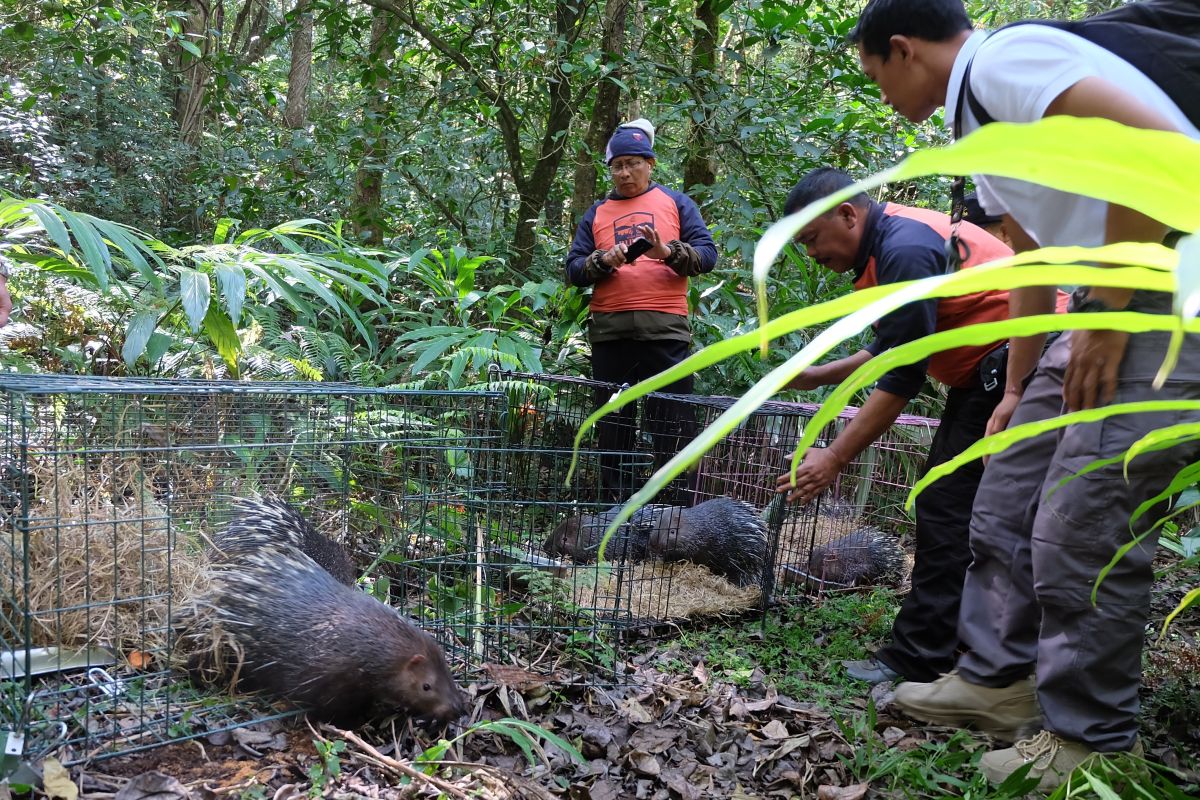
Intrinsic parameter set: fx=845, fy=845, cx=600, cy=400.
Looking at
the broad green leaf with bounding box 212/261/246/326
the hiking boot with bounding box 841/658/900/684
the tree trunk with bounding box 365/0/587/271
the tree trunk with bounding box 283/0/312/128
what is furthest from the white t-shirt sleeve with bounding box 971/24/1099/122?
the tree trunk with bounding box 283/0/312/128

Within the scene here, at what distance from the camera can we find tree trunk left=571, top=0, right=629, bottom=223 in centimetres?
671

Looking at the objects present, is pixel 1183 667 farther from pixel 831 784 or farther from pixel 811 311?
pixel 811 311

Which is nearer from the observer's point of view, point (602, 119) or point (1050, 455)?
point (1050, 455)

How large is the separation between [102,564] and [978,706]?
278 cm

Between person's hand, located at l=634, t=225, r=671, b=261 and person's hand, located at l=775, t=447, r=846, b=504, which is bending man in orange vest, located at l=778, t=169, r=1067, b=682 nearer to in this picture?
person's hand, located at l=775, t=447, r=846, b=504

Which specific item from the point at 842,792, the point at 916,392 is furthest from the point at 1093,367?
the point at 842,792

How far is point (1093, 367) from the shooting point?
187cm

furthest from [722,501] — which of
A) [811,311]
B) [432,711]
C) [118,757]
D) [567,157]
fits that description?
[567,157]

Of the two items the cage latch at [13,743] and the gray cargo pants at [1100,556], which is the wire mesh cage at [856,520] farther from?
the cage latch at [13,743]

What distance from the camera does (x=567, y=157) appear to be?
25.2 ft

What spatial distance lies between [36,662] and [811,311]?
8.62ft

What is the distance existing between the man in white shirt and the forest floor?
5.8 inches

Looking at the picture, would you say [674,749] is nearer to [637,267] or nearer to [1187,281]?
[1187,281]

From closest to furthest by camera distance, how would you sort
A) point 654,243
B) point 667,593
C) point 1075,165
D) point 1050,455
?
point 1075,165 < point 1050,455 < point 667,593 < point 654,243
